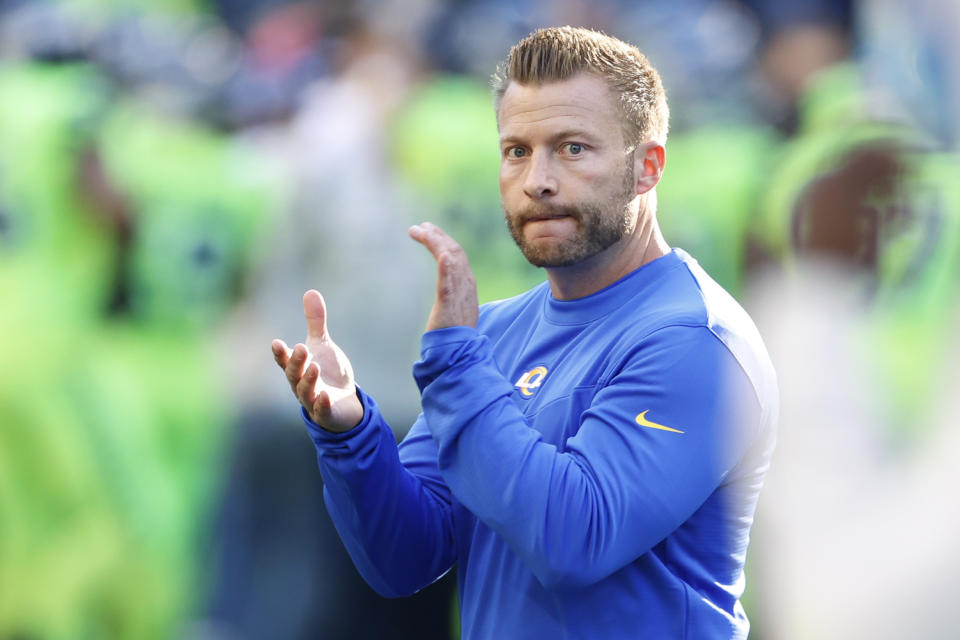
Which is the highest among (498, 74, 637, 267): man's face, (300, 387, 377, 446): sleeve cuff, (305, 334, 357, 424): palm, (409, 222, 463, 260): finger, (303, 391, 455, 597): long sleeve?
(498, 74, 637, 267): man's face

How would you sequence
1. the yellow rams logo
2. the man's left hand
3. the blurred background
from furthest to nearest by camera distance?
the blurred background < the yellow rams logo < the man's left hand

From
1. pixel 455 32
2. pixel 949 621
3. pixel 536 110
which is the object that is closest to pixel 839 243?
pixel 949 621

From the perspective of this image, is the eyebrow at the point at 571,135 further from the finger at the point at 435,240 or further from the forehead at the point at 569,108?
the finger at the point at 435,240

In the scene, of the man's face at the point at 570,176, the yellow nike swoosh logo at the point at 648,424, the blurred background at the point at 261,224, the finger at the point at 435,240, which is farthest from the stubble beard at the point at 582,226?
the blurred background at the point at 261,224

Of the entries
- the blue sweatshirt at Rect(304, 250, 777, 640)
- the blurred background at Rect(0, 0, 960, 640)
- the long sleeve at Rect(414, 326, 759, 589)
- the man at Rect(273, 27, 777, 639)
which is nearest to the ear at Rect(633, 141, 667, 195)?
the man at Rect(273, 27, 777, 639)

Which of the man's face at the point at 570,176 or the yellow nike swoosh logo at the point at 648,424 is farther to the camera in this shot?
the man's face at the point at 570,176

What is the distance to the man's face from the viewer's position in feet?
5.10

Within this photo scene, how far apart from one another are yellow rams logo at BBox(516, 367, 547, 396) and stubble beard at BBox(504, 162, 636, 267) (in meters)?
0.16

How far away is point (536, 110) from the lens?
5.18 feet

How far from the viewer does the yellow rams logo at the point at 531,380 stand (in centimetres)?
158

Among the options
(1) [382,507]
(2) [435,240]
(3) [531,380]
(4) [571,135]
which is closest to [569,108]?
(4) [571,135]

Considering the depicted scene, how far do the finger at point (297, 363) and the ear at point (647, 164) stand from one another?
21.6 inches

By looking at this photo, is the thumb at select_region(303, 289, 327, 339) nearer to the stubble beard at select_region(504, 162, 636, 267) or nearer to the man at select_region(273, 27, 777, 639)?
the man at select_region(273, 27, 777, 639)

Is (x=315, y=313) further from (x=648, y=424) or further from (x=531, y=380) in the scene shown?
(x=648, y=424)
